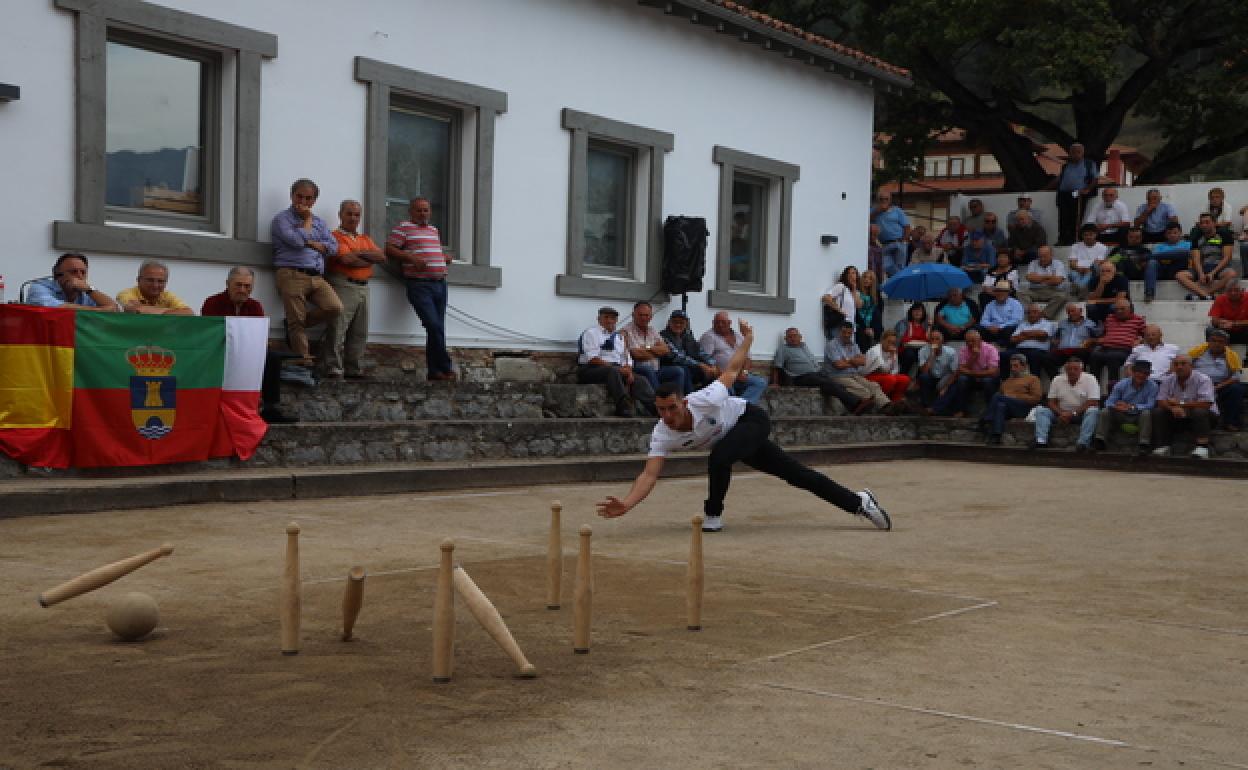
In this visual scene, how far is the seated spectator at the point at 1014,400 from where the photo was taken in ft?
68.4

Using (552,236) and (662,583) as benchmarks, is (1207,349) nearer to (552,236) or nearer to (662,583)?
(552,236)

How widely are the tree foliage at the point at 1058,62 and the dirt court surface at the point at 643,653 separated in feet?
63.5

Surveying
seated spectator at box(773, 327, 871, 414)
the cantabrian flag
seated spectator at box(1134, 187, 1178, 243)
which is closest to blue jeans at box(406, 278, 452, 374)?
the cantabrian flag

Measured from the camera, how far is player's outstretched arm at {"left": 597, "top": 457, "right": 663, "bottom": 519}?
920 cm

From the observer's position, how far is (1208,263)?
22703 millimetres

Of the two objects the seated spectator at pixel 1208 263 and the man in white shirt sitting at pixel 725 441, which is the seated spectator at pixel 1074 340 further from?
the man in white shirt sitting at pixel 725 441

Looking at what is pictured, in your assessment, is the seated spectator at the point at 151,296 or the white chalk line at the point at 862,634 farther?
the seated spectator at the point at 151,296

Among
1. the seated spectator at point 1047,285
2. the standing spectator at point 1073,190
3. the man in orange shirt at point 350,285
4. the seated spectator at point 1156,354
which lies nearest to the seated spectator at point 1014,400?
the seated spectator at point 1156,354

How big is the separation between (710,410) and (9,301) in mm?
6205

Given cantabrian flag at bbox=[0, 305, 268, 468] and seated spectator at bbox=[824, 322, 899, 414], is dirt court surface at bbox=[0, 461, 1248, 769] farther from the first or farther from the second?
seated spectator at bbox=[824, 322, 899, 414]

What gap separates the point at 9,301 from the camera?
1212cm

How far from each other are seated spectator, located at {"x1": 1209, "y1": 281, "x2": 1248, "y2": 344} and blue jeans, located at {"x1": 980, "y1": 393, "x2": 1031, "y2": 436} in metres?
3.03

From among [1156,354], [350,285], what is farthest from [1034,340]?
[350,285]

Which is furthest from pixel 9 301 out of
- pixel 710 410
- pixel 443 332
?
pixel 710 410
